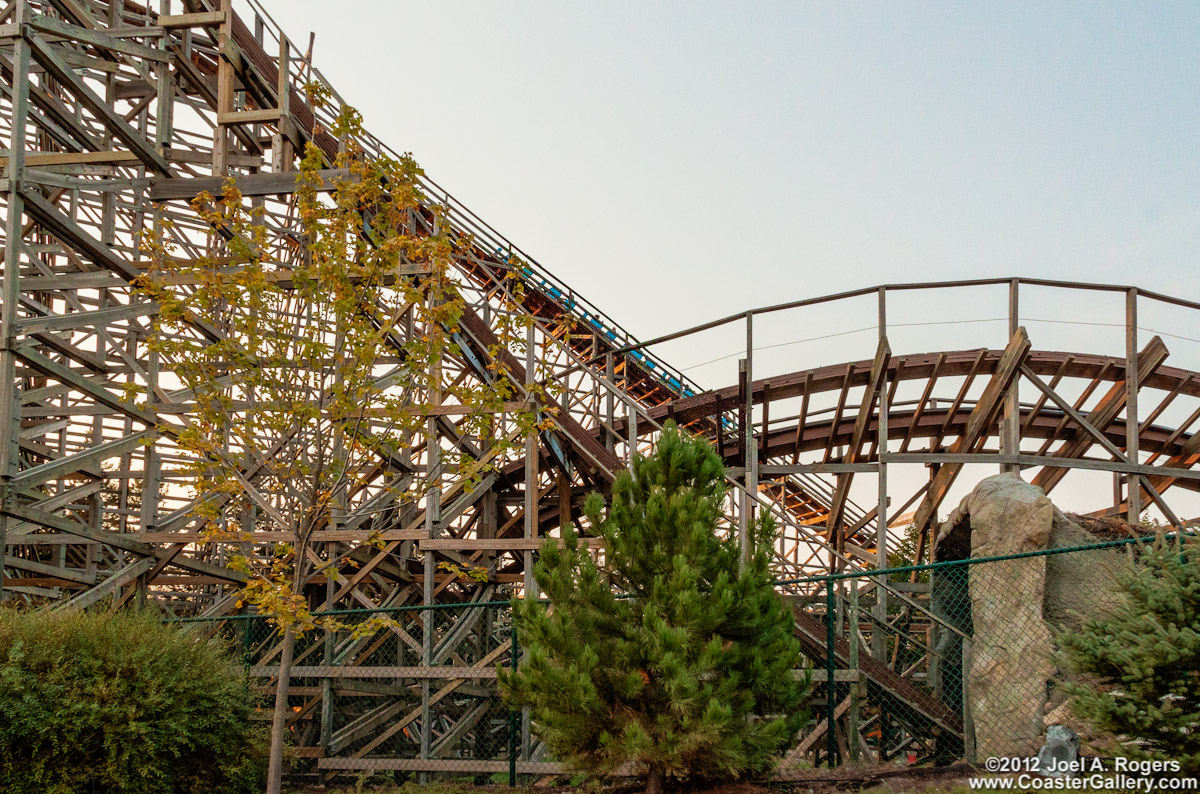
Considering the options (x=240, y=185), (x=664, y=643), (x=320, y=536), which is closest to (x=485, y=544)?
(x=320, y=536)

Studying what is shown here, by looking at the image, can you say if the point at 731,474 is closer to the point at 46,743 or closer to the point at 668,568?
the point at 668,568

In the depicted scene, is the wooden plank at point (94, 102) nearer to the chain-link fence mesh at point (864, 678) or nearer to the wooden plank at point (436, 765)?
the chain-link fence mesh at point (864, 678)

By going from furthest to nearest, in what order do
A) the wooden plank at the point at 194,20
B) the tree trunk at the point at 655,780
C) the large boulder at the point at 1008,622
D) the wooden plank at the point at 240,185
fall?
the wooden plank at the point at 194,20 < the wooden plank at the point at 240,185 < the large boulder at the point at 1008,622 < the tree trunk at the point at 655,780

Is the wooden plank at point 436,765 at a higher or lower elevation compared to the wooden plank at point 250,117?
lower

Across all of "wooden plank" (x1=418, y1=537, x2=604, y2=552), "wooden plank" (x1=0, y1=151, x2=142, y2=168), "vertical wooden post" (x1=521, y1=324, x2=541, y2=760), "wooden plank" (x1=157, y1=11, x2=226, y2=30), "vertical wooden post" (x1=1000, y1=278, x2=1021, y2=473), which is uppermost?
"wooden plank" (x1=157, y1=11, x2=226, y2=30)

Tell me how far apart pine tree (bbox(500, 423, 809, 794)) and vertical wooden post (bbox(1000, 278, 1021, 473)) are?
26.8ft

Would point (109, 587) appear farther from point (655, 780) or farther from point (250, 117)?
point (655, 780)

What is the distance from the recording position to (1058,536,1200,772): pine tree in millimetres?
6035

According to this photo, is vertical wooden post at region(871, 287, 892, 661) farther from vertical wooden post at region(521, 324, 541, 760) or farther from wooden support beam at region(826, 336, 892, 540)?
vertical wooden post at region(521, 324, 541, 760)

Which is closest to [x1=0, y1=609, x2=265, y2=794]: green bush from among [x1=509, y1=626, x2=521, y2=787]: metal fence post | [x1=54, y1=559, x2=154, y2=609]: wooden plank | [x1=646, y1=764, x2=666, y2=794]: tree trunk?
[x1=509, y1=626, x2=521, y2=787]: metal fence post

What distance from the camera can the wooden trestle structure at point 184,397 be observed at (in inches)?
466

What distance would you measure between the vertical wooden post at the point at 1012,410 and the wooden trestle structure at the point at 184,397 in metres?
0.03

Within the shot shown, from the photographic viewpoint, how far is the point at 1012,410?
15.2m

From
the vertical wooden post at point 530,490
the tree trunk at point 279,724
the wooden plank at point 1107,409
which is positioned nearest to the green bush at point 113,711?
the tree trunk at point 279,724
